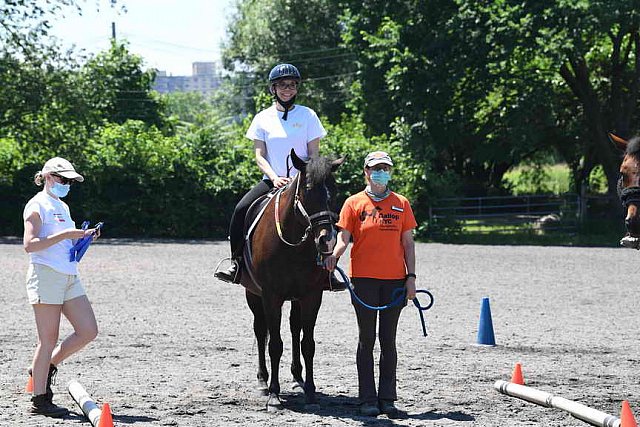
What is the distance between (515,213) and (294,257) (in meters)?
25.6

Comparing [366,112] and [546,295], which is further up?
[366,112]

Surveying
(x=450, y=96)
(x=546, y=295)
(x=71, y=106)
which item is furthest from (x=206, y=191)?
(x=546, y=295)

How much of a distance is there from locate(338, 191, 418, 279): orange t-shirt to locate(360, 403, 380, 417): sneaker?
0.97 m

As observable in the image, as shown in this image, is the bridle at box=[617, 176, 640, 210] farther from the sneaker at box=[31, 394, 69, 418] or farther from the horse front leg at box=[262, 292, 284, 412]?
the sneaker at box=[31, 394, 69, 418]

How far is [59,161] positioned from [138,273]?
12.2 m

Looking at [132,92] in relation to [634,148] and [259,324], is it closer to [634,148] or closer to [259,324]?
[259,324]

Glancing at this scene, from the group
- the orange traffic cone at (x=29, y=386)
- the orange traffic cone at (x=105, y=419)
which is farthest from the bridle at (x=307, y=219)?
the orange traffic cone at (x=29, y=386)

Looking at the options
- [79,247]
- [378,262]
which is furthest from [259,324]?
[79,247]

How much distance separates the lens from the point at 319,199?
7250mm

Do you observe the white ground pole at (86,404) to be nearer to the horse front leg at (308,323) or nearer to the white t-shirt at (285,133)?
the horse front leg at (308,323)

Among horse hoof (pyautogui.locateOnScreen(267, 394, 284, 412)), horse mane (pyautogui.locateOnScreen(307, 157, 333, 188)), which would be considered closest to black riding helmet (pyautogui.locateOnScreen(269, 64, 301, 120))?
horse mane (pyautogui.locateOnScreen(307, 157, 333, 188))

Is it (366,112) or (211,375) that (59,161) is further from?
(366,112)

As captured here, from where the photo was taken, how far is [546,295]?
16.1 m

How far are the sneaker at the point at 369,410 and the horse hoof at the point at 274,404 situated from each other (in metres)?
0.66
